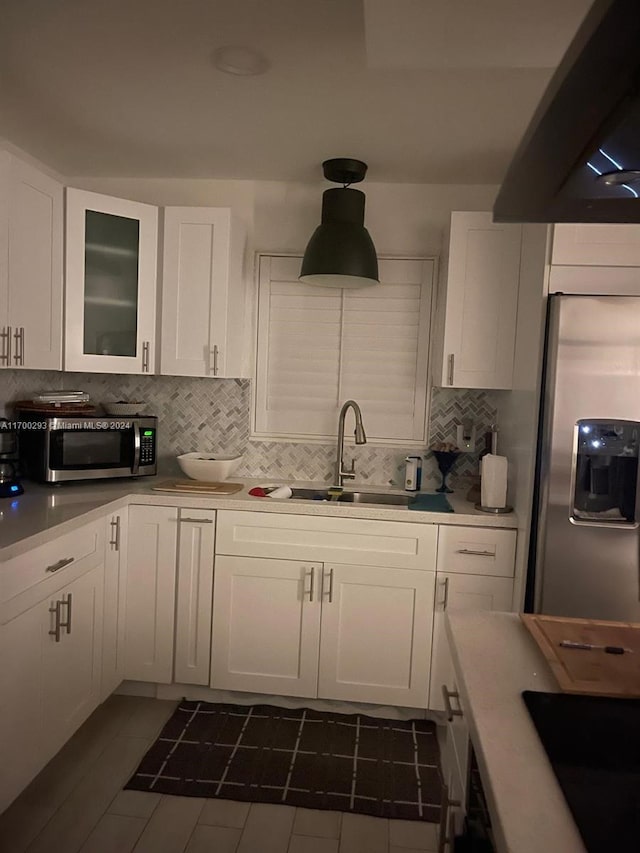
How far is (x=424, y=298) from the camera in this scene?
130 inches

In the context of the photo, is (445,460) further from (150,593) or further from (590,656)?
(590,656)

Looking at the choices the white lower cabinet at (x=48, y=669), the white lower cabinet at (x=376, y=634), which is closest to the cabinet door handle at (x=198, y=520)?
the white lower cabinet at (x=48, y=669)

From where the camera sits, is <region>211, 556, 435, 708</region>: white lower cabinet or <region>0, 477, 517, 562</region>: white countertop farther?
<region>211, 556, 435, 708</region>: white lower cabinet

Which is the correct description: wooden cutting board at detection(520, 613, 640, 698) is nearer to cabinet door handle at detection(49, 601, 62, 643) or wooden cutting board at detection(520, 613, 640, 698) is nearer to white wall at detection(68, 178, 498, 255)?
cabinet door handle at detection(49, 601, 62, 643)

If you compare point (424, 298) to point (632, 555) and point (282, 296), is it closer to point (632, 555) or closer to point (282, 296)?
point (282, 296)

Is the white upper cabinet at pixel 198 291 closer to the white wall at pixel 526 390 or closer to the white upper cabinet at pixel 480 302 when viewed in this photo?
the white upper cabinet at pixel 480 302

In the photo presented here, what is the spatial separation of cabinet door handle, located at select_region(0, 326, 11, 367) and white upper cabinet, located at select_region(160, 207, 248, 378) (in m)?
0.72

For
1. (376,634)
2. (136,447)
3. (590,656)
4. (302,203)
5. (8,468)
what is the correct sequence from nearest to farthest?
(590,656)
(8,468)
(376,634)
(136,447)
(302,203)

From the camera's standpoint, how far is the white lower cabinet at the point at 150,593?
9.42ft

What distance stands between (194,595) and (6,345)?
1262 millimetres

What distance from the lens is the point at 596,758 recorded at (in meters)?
0.96

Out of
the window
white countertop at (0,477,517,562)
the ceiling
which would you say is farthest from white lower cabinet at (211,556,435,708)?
the ceiling

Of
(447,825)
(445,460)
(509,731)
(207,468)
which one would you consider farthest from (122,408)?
(509,731)

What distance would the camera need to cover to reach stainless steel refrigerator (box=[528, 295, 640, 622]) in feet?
7.48
